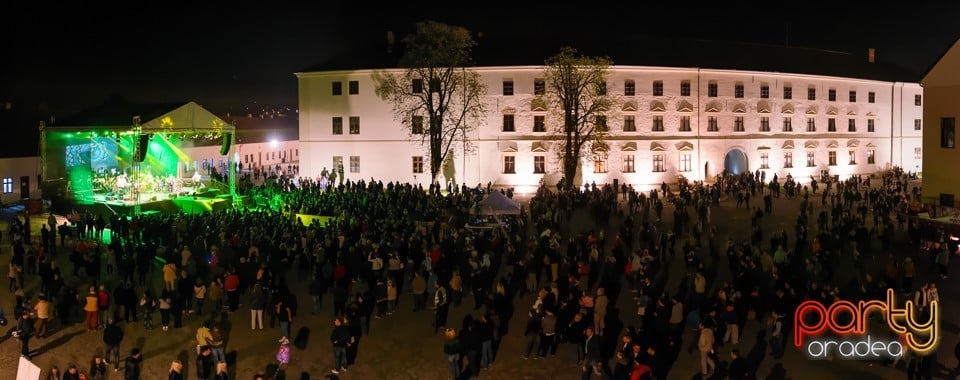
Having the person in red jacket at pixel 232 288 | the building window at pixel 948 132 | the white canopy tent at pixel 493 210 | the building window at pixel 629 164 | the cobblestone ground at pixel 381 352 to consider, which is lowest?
the cobblestone ground at pixel 381 352

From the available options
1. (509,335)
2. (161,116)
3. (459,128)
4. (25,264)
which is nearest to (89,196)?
(161,116)

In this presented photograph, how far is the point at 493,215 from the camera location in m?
25.1

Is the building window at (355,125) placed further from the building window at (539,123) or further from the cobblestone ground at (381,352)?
the cobblestone ground at (381,352)

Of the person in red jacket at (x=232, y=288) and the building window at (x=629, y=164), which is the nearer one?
the person in red jacket at (x=232, y=288)

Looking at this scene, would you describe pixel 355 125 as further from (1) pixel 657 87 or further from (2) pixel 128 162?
(1) pixel 657 87

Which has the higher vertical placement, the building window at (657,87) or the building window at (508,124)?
the building window at (657,87)

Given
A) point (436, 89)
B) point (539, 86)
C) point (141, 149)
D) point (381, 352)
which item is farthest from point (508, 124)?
point (381, 352)

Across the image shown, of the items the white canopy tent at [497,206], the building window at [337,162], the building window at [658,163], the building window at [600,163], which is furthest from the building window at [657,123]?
the white canopy tent at [497,206]

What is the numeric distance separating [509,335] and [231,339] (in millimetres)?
5485

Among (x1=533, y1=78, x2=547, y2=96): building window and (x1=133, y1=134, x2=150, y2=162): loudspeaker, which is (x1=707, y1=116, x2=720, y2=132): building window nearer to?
(x1=533, y1=78, x2=547, y2=96): building window

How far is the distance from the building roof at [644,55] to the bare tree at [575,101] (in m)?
2.86

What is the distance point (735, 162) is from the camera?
4859 cm

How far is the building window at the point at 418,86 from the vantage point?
42125 millimetres

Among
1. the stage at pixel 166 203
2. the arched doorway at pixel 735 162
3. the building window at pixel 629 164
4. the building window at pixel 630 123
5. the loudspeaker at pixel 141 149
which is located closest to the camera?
the stage at pixel 166 203
